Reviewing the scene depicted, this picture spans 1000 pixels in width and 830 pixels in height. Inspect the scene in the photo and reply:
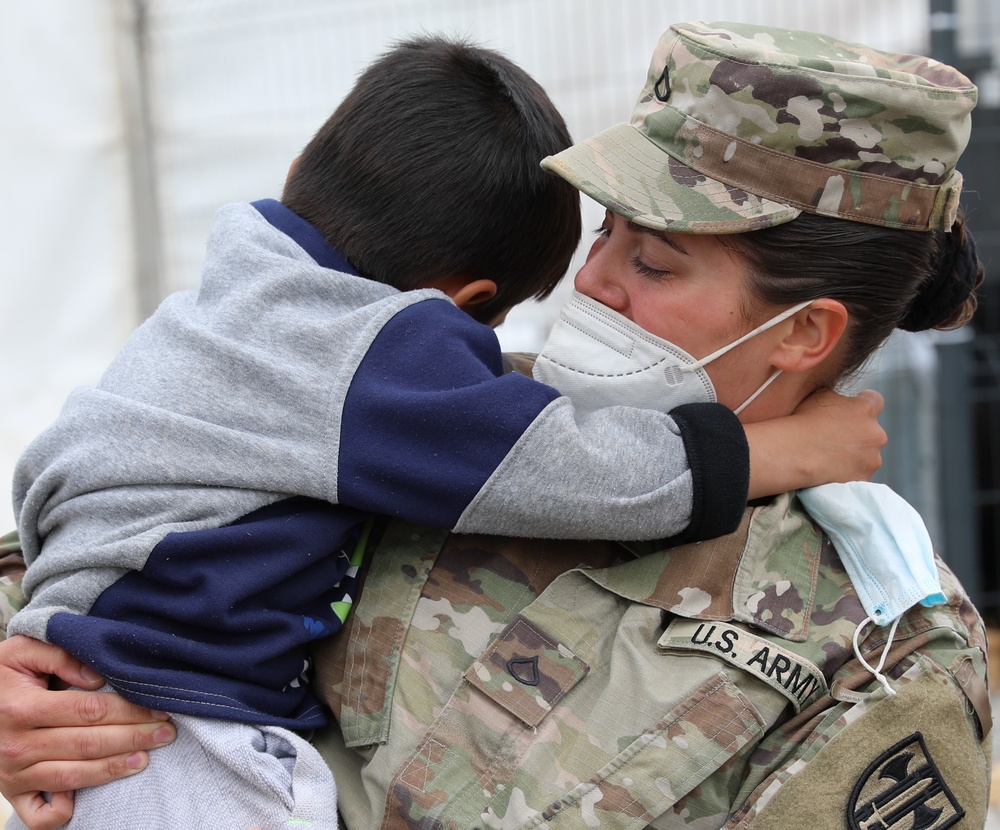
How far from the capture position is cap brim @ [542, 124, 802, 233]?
5.59ft

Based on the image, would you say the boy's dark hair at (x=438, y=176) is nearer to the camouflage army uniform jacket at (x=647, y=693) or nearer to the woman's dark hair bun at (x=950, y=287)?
the camouflage army uniform jacket at (x=647, y=693)

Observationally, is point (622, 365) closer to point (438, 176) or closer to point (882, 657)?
point (438, 176)

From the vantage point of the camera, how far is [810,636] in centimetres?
166

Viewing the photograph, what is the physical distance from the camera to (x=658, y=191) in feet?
5.76

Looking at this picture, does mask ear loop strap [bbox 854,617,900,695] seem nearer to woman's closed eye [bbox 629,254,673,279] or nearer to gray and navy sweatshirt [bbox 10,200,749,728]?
gray and navy sweatshirt [bbox 10,200,749,728]

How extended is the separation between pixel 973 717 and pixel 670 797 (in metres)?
0.44

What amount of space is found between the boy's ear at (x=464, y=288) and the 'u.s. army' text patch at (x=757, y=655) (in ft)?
2.21

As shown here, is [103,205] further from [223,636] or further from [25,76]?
[223,636]

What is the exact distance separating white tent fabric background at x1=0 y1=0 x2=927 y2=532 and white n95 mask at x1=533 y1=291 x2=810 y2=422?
2.76 meters

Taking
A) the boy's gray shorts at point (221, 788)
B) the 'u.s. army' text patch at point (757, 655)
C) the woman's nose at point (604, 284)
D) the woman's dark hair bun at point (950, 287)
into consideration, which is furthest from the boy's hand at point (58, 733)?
the woman's dark hair bun at point (950, 287)

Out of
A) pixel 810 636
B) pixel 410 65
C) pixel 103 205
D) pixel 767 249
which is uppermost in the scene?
pixel 410 65

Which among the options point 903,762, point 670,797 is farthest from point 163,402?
point 903,762

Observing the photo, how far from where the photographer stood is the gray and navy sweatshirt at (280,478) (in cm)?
156

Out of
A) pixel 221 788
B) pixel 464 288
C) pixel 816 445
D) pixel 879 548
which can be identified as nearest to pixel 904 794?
pixel 879 548
